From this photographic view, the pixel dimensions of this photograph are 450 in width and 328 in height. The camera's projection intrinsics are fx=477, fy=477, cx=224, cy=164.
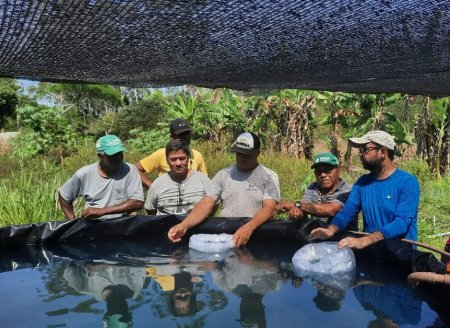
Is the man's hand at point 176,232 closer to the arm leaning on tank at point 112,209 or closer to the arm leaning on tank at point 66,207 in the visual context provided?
the arm leaning on tank at point 112,209

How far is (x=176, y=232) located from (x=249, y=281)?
849 mm

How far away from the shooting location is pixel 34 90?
35.7 m

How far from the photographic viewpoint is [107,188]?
13.3 feet

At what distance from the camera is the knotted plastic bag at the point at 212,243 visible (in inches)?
156

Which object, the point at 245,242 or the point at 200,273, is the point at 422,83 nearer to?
the point at 245,242

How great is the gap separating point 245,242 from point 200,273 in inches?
23.3

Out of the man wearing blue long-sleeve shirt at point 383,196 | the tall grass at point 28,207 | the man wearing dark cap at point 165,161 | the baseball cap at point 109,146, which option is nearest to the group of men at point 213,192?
the baseball cap at point 109,146

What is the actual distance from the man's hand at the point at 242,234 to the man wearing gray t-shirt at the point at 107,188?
0.88 m

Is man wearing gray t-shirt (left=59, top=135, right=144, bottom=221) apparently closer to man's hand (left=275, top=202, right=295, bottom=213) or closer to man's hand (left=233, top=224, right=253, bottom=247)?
man's hand (left=233, top=224, right=253, bottom=247)

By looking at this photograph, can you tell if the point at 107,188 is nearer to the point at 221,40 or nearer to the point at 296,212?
the point at 296,212

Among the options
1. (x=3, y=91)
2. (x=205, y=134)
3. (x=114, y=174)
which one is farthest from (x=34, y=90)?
(x=114, y=174)

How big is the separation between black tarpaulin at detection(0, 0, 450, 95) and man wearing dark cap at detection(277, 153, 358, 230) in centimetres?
71

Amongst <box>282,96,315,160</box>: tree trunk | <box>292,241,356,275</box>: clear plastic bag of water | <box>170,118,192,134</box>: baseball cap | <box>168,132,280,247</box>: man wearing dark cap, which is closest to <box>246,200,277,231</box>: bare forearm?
<box>168,132,280,247</box>: man wearing dark cap

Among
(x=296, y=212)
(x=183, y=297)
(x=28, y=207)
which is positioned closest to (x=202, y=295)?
(x=183, y=297)
